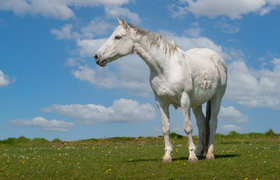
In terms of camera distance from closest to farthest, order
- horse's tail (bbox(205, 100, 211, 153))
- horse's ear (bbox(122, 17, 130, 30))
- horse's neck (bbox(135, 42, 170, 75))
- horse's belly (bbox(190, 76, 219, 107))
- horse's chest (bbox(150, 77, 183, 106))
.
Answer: horse's chest (bbox(150, 77, 183, 106))
horse's ear (bbox(122, 17, 130, 30))
horse's neck (bbox(135, 42, 170, 75))
horse's belly (bbox(190, 76, 219, 107))
horse's tail (bbox(205, 100, 211, 153))

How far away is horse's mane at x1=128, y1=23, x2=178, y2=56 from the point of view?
860 cm

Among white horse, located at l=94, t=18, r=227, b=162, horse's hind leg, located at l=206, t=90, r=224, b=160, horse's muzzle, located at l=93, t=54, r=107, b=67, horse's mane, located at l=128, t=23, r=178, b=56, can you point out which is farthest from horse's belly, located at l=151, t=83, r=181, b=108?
horse's hind leg, located at l=206, t=90, r=224, b=160

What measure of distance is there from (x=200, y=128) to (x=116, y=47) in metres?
4.33

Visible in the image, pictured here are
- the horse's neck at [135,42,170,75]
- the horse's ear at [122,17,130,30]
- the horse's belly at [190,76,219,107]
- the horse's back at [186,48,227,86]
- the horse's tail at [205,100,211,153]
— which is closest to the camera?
the horse's ear at [122,17,130,30]

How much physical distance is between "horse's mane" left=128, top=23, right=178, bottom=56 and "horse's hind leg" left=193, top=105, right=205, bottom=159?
2663mm

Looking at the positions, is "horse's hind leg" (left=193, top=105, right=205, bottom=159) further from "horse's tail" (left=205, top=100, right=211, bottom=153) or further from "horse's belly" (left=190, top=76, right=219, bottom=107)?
"horse's belly" (left=190, top=76, right=219, bottom=107)

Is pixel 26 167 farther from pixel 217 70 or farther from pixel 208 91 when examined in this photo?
pixel 217 70

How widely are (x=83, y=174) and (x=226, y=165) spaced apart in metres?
4.27

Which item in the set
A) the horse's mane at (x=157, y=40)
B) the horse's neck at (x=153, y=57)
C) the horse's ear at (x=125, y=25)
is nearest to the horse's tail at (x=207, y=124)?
the horse's mane at (x=157, y=40)

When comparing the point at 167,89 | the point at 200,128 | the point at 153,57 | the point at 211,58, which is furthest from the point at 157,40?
the point at 200,128

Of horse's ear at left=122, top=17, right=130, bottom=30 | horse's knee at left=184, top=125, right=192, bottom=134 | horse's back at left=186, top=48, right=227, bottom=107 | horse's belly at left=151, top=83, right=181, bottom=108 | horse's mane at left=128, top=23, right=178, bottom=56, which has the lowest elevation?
horse's knee at left=184, top=125, right=192, bottom=134

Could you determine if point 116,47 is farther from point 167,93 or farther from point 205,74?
point 205,74

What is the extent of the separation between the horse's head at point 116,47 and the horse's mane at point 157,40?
1.11 ft

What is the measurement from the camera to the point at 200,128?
33.9ft
